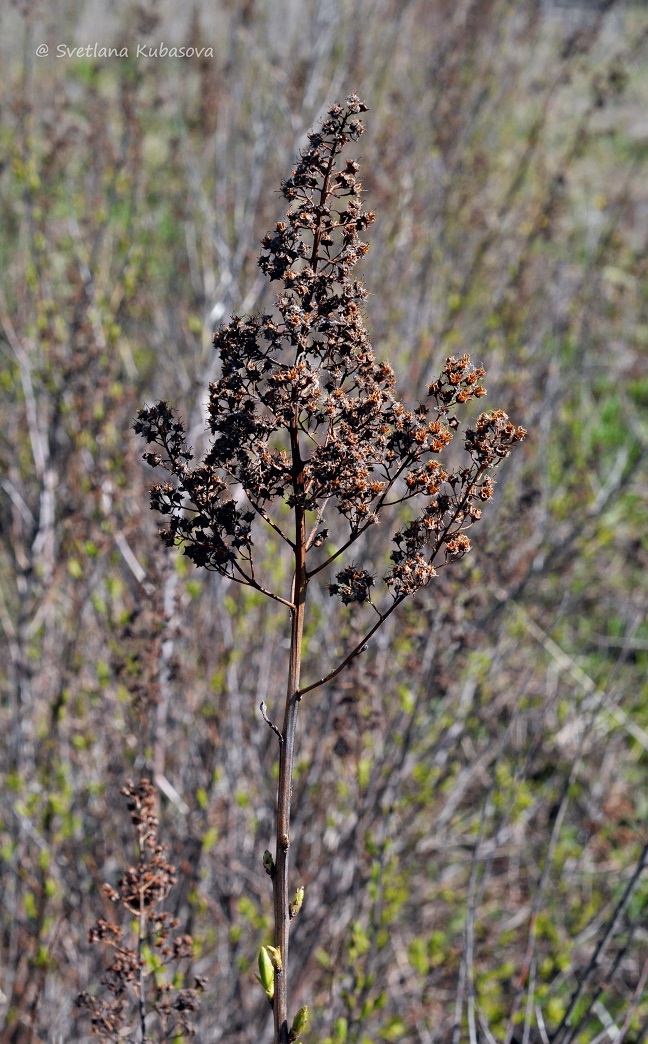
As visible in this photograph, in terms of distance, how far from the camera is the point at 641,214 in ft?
31.1

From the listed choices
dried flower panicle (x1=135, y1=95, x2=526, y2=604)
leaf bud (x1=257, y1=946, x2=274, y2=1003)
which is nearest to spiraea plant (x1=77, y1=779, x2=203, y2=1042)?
leaf bud (x1=257, y1=946, x2=274, y2=1003)

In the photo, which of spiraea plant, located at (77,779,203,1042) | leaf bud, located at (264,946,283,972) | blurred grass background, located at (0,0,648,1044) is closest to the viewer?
leaf bud, located at (264,946,283,972)

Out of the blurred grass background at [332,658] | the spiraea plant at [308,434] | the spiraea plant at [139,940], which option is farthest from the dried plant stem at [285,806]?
the blurred grass background at [332,658]

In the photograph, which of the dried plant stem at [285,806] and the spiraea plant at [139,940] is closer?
the dried plant stem at [285,806]

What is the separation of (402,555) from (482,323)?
382 centimetres

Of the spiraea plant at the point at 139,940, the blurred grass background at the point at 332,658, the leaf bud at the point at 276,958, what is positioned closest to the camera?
the leaf bud at the point at 276,958

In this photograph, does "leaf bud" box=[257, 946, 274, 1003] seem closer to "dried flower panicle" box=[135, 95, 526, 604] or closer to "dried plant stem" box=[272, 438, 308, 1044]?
"dried plant stem" box=[272, 438, 308, 1044]

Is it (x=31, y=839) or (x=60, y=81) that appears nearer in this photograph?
(x=31, y=839)

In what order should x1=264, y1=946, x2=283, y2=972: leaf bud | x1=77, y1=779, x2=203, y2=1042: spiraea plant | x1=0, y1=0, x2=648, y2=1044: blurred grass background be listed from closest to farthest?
x1=264, y1=946, x2=283, y2=972: leaf bud
x1=77, y1=779, x2=203, y2=1042: spiraea plant
x1=0, y1=0, x2=648, y2=1044: blurred grass background

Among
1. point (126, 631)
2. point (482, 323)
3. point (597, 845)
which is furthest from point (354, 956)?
point (482, 323)

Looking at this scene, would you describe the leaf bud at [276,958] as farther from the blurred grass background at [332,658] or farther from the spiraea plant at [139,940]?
the blurred grass background at [332,658]

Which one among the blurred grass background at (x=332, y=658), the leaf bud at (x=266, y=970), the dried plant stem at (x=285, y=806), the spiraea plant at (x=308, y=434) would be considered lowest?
the leaf bud at (x=266, y=970)

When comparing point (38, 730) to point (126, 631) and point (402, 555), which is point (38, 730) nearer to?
point (126, 631)

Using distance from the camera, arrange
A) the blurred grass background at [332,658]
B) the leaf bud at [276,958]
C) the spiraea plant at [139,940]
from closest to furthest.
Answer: the leaf bud at [276,958] → the spiraea plant at [139,940] → the blurred grass background at [332,658]
